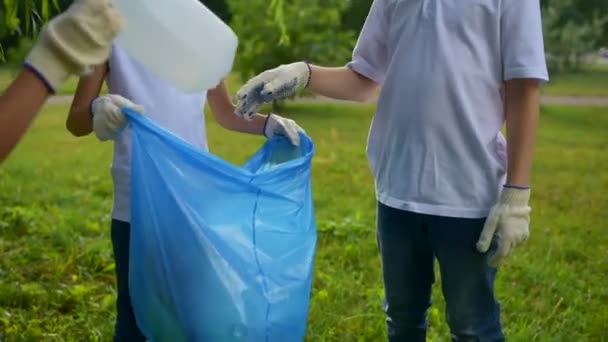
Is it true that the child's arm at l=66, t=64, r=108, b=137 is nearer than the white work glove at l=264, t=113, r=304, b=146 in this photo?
Yes

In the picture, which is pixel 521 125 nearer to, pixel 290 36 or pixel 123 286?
pixel 123 286

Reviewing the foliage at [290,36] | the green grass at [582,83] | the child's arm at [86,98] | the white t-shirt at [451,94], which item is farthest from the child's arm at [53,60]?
the green grass at [582,83]

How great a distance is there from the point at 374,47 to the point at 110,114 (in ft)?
2.26

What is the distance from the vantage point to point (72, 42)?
1238 mm

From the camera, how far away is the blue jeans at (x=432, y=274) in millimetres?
1806

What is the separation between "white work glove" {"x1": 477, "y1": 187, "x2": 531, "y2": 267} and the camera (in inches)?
68.2

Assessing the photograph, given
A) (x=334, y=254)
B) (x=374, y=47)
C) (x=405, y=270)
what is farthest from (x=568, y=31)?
(x=405, y=270)

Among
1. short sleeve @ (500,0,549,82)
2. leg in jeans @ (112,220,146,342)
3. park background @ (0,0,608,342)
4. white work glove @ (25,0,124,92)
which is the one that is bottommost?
park background @ (0,0,608,342)

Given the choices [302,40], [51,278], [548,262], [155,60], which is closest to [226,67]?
[155,60]

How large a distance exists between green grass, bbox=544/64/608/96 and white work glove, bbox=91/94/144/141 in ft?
34.3

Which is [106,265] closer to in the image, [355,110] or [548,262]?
[548,262]

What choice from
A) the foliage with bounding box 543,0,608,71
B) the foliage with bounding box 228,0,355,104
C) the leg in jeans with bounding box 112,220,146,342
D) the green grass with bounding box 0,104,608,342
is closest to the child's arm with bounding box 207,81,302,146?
the leg in jeans with bounding box 112,220,146,342

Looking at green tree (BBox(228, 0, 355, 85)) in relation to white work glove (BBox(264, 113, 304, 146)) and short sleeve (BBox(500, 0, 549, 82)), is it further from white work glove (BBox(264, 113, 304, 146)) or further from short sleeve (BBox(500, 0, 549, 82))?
short sleeve (BBox(500, 0, 549, 82))

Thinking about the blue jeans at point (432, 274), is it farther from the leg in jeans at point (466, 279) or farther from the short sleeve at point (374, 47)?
the short sleeve at point (374, 47)
